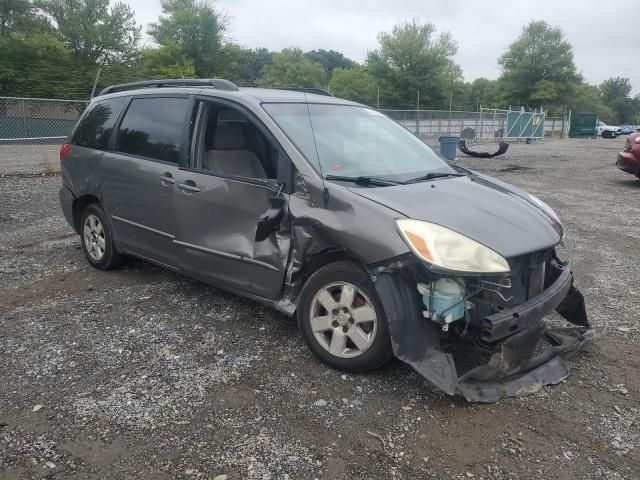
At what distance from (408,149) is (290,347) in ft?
6.01

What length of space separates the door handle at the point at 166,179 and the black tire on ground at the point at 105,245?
1.05 metres

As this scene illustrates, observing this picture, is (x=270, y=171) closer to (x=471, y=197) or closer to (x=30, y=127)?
(x=471, y=197)

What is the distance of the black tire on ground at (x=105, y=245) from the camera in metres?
5.10

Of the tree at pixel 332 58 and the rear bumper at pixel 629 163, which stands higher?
the tree at pixel 332 58

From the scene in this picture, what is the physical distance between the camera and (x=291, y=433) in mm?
2754

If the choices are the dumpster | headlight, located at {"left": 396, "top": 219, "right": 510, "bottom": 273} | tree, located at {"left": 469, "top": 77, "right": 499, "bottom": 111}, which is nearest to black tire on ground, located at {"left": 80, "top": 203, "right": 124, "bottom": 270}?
headlight, located at {"left": 396, "top": 219, "right": 510, "bottom": 273}

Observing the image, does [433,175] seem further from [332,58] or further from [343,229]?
[332,58]

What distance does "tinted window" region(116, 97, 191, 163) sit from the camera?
428cm

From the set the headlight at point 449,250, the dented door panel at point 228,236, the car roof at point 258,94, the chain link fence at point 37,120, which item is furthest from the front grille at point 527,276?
the chain link fence at point 37,120

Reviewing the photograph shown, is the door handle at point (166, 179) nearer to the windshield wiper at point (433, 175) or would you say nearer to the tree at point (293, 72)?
the windshield wiper at point (433, 175)

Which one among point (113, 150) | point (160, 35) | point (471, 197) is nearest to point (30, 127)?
point (113, 150)

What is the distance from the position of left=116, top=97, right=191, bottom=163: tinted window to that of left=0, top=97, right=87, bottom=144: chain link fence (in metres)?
12.1

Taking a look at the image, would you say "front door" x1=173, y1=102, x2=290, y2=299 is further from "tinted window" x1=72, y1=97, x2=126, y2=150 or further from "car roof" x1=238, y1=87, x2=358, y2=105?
"tinted window" x1=72, y1=97, x2=126, y2=150

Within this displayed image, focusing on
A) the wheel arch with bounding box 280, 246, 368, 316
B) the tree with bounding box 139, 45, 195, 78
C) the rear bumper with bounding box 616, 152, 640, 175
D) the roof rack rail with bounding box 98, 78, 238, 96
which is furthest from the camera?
the tree with bounding box 139, 45, 195, 78
